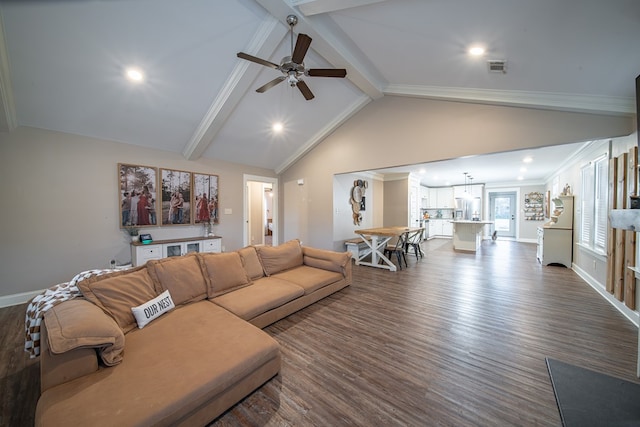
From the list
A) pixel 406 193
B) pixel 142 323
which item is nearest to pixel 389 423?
pixel 142 323

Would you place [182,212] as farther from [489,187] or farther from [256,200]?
[489,187]

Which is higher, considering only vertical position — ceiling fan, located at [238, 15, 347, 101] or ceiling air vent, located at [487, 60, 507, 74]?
ceiling air vent, located at [487, 60, 507, 74]

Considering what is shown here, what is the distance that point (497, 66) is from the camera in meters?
2.68

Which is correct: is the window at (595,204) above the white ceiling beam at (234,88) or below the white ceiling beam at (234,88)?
below

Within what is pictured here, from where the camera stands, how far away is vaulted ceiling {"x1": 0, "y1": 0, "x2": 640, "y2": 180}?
6.88 ft

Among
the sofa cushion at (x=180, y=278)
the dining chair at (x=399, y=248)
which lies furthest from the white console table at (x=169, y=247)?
the dining chair at (x=399, y=248)

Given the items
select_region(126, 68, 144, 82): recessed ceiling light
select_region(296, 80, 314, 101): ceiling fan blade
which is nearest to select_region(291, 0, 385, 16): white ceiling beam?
select_region(296, 80, 314, 101): ceiling fan blade

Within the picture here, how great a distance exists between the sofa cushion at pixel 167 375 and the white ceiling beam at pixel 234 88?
10.6 ft

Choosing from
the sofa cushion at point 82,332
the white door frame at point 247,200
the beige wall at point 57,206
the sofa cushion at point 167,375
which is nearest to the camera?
the sofa cushion at point 167,375

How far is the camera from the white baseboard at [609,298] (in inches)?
102

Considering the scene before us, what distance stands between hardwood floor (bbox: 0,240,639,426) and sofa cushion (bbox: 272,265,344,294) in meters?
0.27

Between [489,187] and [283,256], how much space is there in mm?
10185

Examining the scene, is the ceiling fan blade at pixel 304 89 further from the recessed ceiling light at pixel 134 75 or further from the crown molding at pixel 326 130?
the recessed ceiling light at pixel 134 75

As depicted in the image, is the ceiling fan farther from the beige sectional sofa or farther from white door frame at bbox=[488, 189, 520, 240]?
white door frame at bbox=[488, 189, 520, 240]
